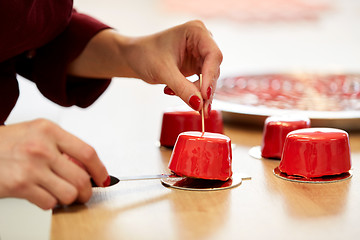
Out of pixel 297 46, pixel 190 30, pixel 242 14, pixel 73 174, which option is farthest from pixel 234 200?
pixel 242 14

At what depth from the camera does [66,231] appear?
2.39ft

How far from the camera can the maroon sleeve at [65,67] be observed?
1332 millimetres

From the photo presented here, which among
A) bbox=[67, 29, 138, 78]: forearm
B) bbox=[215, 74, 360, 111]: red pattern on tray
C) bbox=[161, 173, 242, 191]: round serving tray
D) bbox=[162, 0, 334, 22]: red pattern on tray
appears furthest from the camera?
bbox=[162, 0, 334, 22]: red pattern on tray

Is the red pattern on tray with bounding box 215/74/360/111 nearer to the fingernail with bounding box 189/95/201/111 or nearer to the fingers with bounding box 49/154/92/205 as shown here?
the fingernail with bounding box 189/95/201/111

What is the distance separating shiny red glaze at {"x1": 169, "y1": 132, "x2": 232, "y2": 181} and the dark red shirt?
1.52 feet

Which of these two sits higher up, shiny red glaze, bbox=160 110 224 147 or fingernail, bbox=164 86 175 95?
fingernail, bbox=164 86 175 95

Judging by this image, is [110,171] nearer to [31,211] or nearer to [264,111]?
[31,211]

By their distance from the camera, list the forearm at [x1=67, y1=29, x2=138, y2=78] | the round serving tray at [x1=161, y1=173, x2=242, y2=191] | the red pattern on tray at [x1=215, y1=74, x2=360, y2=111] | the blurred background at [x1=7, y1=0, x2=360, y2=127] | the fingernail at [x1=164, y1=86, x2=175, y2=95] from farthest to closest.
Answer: the blurred background at [x1=7, y1=0, x2=360, y2=127] → the red pattern on tray at [x1=215, y1=74, x2=360, y2=111] → the forearm at [x1=67, y1=29, x2=138, y2=78] → the fingernail at [x1=164, y1=86, x2=175, y2=95] → the round serving tray at [x1=161, y1=173, x2=242, y2=191]

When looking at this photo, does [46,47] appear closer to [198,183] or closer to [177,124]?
[177,124]

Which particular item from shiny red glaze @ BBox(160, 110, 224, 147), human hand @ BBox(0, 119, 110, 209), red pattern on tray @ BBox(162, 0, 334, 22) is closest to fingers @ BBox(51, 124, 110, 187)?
human hand @ BBox(0, 119, 110, 209)

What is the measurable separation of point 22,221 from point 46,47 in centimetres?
65

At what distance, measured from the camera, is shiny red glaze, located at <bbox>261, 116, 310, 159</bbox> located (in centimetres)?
107

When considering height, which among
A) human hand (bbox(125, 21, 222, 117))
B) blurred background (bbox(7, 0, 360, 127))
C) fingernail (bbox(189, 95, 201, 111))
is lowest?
blurred background (bbox(7, 0, 360, 127))

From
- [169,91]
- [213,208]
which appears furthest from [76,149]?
[169,91]
